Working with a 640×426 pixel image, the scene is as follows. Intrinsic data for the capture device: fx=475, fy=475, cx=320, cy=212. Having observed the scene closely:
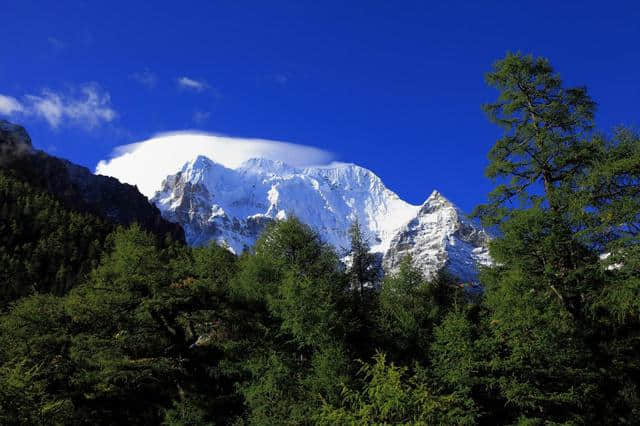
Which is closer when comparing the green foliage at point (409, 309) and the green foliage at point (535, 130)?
the green foliage at point (535, 130)

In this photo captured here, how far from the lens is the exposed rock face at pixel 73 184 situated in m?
168

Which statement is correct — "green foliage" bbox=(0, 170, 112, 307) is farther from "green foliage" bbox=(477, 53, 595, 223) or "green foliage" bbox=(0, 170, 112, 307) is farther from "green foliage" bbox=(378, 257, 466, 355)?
"green foliage" bbox=(477, 53, 595, 223)

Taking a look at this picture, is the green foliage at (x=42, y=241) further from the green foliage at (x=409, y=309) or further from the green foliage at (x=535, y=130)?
the green foliage at (x=535, y=130)

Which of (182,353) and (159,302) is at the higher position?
(159,302)

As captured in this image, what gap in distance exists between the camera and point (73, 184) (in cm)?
18112

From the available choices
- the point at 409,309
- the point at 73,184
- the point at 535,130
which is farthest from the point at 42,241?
the point at 535,130

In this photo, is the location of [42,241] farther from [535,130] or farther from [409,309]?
[535,130]

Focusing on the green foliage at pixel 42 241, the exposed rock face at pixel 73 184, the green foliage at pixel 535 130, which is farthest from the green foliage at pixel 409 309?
the exposed rock face at pixel 73 184

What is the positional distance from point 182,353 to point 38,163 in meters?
176

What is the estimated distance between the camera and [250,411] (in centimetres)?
2714

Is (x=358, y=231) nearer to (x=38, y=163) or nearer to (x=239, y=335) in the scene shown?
(x=239, y=335)

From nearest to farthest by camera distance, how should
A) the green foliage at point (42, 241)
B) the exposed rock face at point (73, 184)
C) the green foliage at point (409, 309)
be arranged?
the green foliage at point (409, 309) → the green foliage at point (42, 241) → the exposed rock face at point (73, 184)

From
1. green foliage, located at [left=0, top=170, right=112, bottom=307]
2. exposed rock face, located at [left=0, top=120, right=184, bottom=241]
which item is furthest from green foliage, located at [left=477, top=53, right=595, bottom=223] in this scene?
exposed rock face, located at [left=0, top=120, right=184, bottom=241]

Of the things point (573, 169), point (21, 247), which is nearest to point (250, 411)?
point (573, 169)
